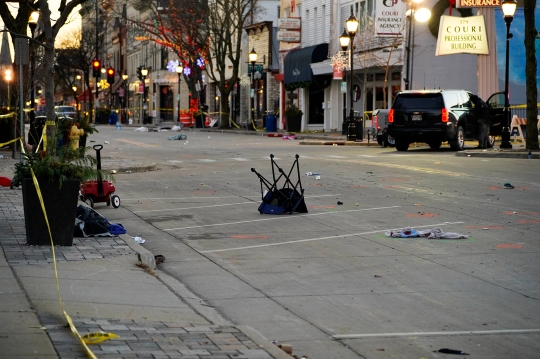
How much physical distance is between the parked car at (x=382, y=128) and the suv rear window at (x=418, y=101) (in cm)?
371

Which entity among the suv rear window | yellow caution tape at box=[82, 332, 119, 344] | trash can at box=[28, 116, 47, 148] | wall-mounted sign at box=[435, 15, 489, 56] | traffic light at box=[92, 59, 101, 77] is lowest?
yellow caution tape at box=[82, 332, 119, 344]

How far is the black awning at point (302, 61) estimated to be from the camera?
59188mm

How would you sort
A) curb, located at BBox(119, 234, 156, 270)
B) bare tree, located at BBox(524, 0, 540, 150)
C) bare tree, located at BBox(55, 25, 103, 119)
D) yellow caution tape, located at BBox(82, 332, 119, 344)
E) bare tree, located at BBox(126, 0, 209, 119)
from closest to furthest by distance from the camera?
yellow caution tape, located at BBox(82, 332, 119, 344) → curb, located at BBox(119, 234, 156, 270) → bare tree, located at BBox(524, 0, 540, 150) → bare tree, located at BBox(126, 0, 209, 119) → bare tree, located at BBox(55, 25, 103, 119)

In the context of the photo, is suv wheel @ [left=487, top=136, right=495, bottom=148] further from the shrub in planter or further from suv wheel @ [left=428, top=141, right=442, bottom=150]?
the shrub in planter

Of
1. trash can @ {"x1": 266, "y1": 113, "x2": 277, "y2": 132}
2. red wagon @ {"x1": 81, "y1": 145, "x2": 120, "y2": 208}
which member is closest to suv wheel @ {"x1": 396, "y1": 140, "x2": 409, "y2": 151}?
red wagon @ {"x1": 81, "y1": 145, "x2": 120, "y2": 208}

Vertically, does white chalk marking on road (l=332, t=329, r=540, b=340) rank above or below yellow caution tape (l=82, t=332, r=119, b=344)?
below

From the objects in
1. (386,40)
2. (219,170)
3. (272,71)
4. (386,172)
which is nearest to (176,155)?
(219,170)

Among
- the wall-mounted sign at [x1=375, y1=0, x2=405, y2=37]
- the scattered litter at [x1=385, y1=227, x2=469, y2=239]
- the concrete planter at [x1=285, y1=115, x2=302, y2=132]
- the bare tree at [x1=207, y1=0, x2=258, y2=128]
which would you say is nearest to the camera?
the scattered litter at [x1=385, y1=227, x2=469, y2=239]

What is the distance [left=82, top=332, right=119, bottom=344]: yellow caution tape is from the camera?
6.57m

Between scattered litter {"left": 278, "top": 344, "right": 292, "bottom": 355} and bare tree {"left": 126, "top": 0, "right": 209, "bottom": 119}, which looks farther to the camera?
bare tree {"left": 126, "top": 0, "right": 209, "bottom": 119}

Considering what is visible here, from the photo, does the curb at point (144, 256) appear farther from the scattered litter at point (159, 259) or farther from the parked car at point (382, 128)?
the parked car at point (382, 128)

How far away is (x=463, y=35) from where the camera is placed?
39188 millimetres

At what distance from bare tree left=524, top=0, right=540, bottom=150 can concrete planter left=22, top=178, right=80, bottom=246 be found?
73.9 feet

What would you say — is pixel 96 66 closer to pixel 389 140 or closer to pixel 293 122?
pixel 293 122
